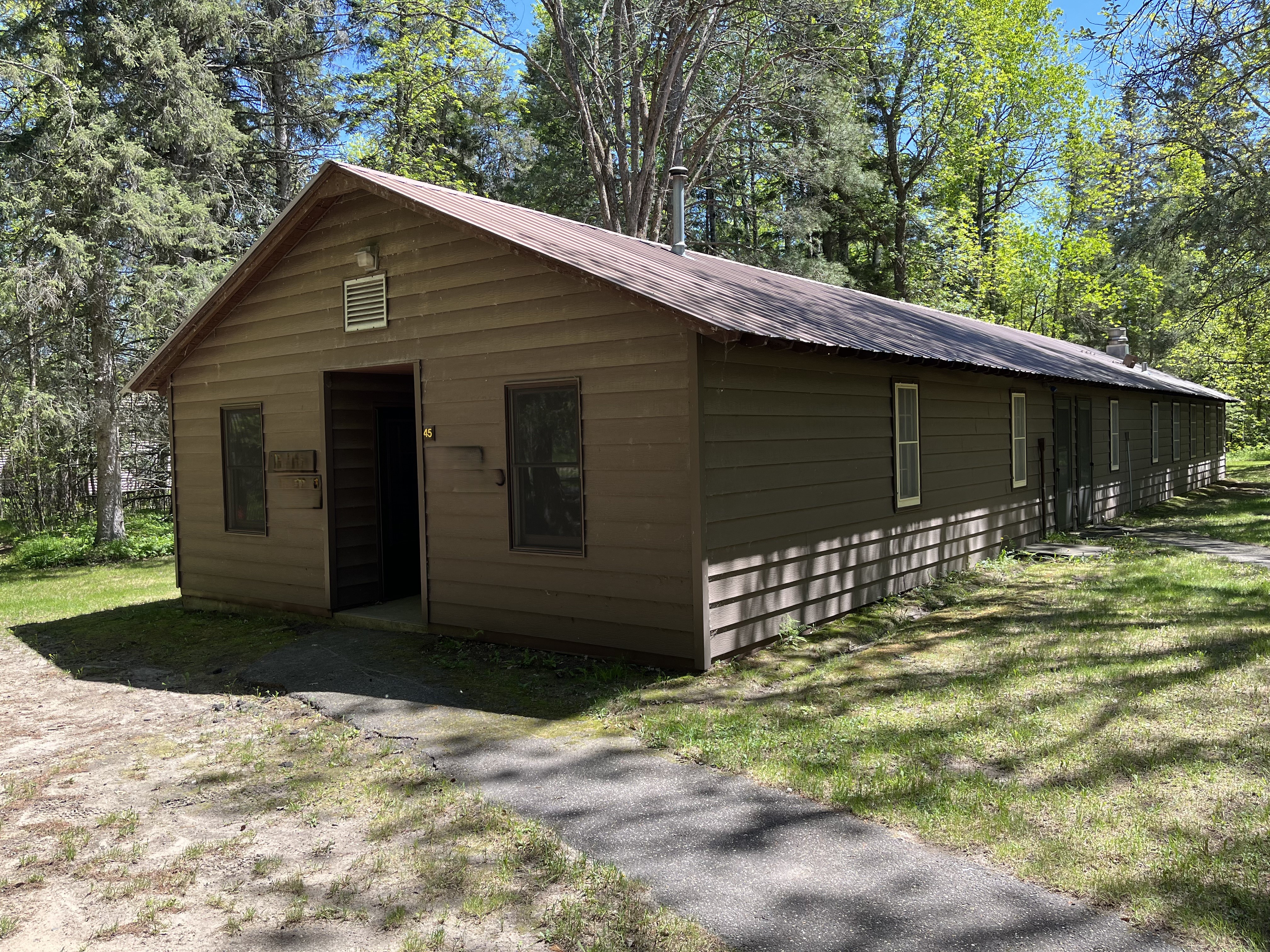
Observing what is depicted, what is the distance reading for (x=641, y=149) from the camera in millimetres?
19938

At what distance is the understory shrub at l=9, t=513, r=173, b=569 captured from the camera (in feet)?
53.8

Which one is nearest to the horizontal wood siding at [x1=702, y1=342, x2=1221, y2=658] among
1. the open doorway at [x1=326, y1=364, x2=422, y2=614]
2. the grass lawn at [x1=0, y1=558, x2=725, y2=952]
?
the grass lawn at [x1=0, y1=558, x2=725, y2=952]

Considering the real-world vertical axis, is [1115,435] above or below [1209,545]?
above

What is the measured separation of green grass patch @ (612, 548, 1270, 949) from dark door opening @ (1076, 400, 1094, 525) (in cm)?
636

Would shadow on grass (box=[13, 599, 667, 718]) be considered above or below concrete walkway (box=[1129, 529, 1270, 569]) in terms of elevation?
below

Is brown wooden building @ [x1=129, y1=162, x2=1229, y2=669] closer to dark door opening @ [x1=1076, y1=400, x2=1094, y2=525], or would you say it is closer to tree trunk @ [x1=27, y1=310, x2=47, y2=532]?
dark door opening @ [x1=1076, y1=400, x2=1094, y2=525]

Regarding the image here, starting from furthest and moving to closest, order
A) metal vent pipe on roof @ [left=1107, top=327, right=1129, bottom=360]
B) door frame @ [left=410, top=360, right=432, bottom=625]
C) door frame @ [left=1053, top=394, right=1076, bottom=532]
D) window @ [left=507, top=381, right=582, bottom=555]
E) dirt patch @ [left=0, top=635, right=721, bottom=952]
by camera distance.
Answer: metal vent pipe on roof @ [left=1107, top=327, right=1129, bottom=360] < door frame @ [left=1053, top=394, right=1076, bottom=532] < door frame @ [left=410, top=360, right=432, bottom=625] < window @ [left=507, top=381, right=582, bottom=555] < dirt patch @ [left=0, top=635, right=721, bottom=952]

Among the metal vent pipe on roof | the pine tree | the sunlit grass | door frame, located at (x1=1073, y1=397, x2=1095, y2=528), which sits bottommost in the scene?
the sunlit grass

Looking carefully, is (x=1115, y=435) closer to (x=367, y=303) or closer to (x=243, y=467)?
(x=367, y=303)

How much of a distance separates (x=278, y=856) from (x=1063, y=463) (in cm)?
1347

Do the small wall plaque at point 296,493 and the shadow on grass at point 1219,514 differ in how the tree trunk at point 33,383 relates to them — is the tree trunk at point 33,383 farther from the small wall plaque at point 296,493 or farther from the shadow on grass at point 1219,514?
the shadow on grass at point 1219,514

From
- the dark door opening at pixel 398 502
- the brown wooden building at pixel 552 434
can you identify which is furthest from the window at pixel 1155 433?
the dark door opening at pixel 398 502

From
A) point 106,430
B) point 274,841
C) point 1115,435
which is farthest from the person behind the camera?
point 1115,435

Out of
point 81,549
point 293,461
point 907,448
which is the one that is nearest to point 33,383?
point 81,549
